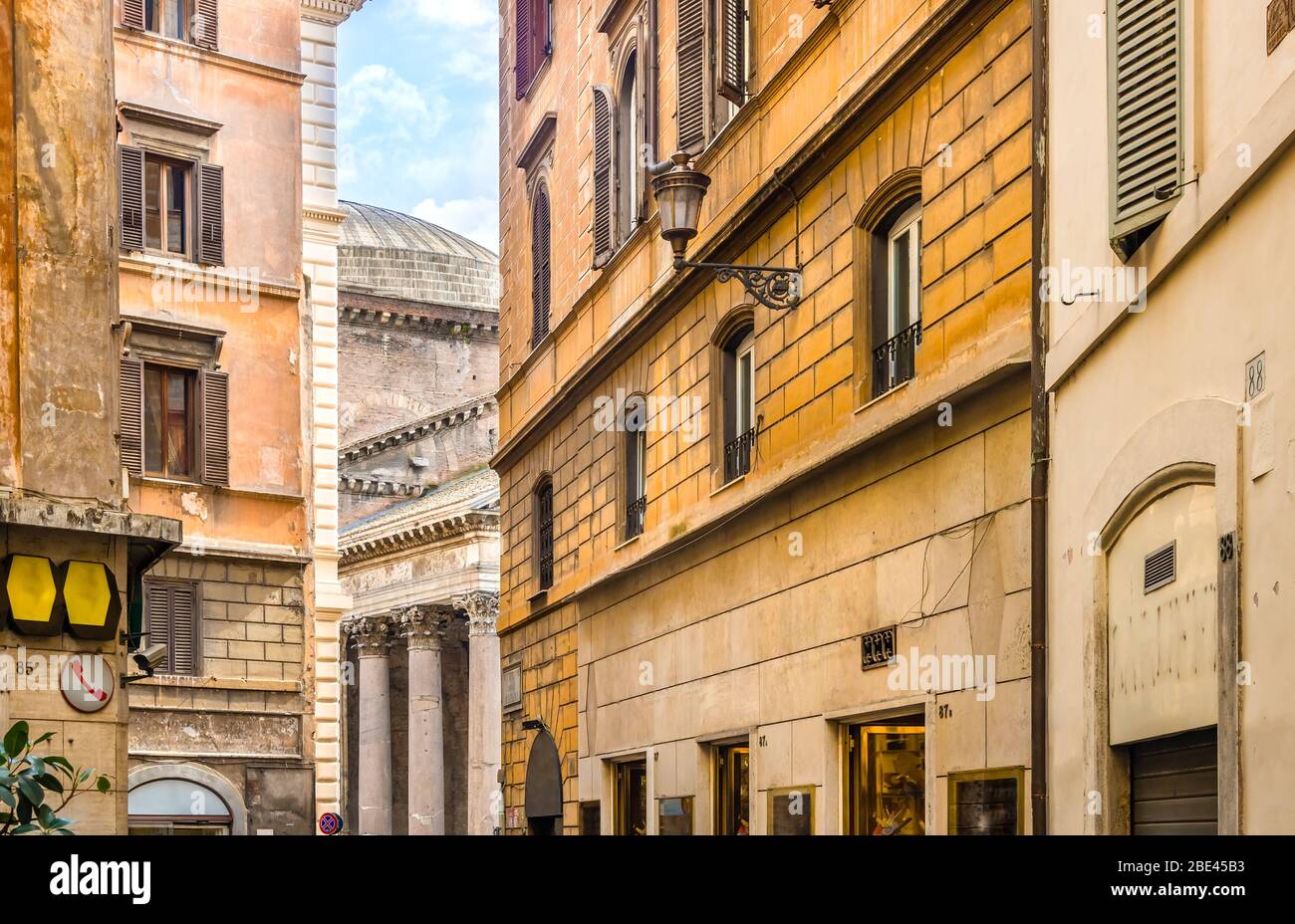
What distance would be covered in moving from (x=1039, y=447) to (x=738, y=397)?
24.5 ft

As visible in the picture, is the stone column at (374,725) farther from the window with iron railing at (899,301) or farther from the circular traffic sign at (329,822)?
the window with iron railing at (899,301)

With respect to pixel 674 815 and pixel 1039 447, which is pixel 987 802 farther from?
pixel 674 815

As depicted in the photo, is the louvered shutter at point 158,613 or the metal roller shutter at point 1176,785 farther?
the louvered shutter at point 158,613

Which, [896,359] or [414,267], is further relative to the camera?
[414,267]

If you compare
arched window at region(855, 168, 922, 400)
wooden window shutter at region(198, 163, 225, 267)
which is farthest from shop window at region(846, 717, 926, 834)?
wooden window shutter at region(198, 163, 225, 267)

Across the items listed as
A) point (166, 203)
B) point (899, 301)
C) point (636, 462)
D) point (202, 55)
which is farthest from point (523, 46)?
point (899, 301)

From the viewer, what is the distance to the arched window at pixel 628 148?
883 inches

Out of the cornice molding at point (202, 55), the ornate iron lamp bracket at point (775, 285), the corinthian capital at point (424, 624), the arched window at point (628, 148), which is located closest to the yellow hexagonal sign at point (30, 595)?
the ornate iron lamp bracket at point (775, 285)

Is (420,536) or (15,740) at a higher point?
(420,536)

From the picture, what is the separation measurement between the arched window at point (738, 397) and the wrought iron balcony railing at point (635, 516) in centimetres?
293

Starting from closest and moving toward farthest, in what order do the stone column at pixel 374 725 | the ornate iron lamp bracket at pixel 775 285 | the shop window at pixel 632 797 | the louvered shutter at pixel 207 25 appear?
the ornate iron lamp bracket at pixel 775 285, the shop window at pixel 632 797, the louvered shutter at pixel 207 25, the stone column at pixel 374 725

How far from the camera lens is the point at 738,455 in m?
18.7

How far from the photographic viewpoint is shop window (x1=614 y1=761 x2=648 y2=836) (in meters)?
21.9

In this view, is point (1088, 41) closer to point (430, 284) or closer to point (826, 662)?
point (826, 662)
